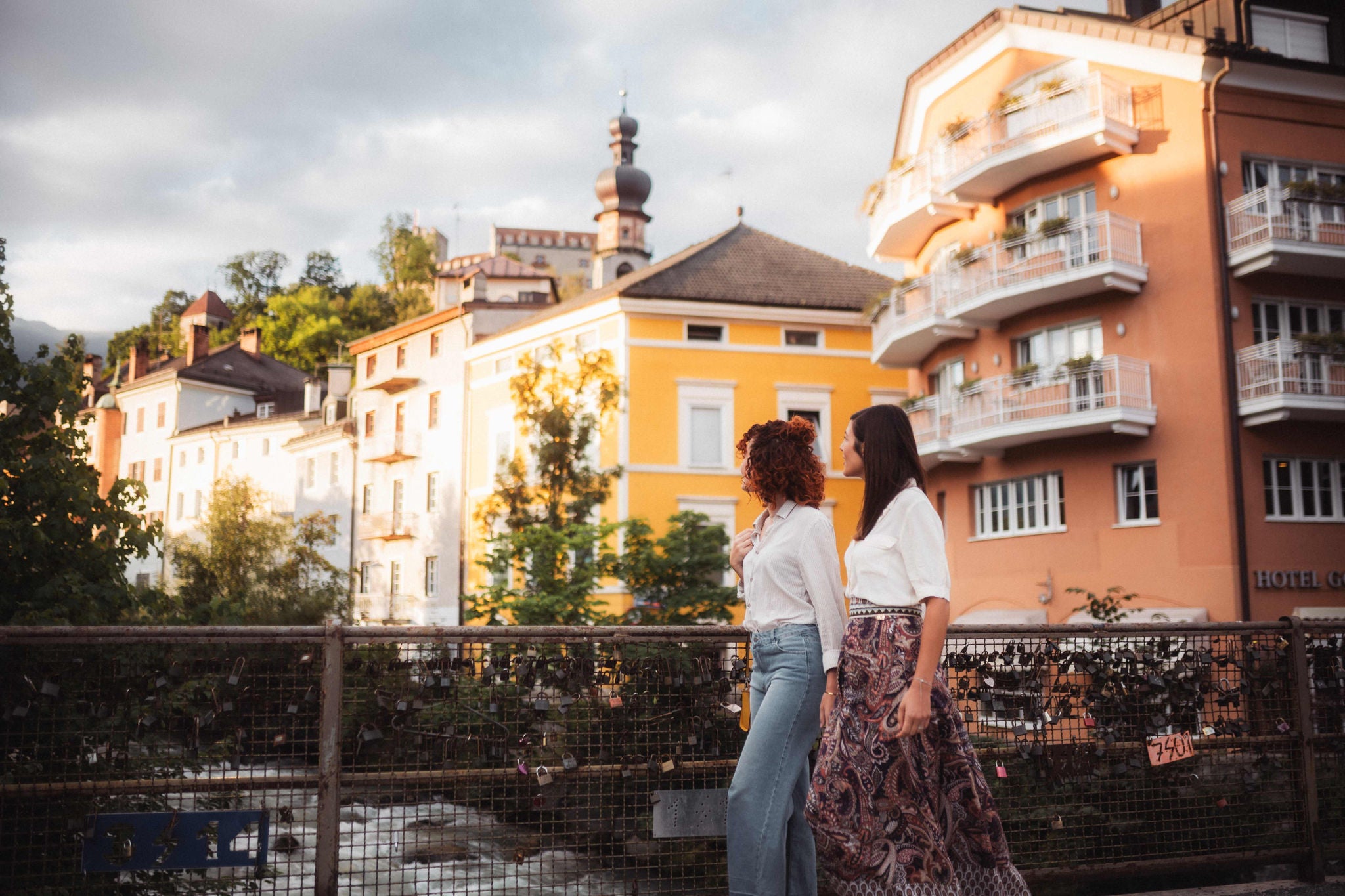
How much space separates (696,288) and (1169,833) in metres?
34.9

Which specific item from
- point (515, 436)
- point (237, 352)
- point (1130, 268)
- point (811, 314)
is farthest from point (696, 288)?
point (237, 352)

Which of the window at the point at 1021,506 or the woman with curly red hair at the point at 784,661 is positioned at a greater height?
the window at the point at 1021,506

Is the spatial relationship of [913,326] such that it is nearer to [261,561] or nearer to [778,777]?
[261,561]

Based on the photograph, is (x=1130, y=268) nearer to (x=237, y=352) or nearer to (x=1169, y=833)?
(x=1169, y=833)

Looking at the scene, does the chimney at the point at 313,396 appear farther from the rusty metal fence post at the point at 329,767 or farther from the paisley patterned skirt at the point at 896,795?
the paisley patterned skirt at the point at 896,795

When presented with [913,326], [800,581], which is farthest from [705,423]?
[800,581]

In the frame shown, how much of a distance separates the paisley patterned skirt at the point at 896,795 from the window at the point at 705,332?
3573 centimetres

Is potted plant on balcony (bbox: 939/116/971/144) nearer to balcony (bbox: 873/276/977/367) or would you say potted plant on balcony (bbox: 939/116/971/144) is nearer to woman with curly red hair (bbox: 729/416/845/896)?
balcony (bbox: 873/276/977/367)

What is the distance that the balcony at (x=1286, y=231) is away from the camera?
24.8 m

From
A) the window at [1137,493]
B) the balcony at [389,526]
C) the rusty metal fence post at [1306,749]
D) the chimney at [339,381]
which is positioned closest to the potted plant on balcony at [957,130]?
the window at [1137,493]

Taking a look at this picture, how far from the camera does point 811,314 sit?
134ft

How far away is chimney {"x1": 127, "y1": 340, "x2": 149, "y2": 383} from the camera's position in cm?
7381

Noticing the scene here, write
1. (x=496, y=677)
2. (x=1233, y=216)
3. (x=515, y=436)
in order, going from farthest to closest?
1. (x=515, y=436)
2. (x=1233, y=216)
3. (x=496, y=677)

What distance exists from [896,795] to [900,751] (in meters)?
0.17
